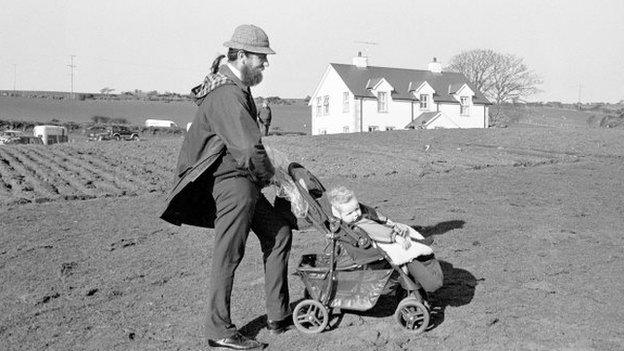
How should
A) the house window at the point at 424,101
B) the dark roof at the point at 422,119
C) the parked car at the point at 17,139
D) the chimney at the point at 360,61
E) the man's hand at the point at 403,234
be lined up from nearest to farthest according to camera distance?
1. the man's hand at the point at 403,234
2. the parked car at the point at 17,139
3. the dark roof at the point at 422,119
4. the house window at the point at 424,101
5. the chimney at the point at 360,61

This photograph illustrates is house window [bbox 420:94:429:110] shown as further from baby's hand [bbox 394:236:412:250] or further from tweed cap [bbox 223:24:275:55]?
tweed cap [bbox 223:24:275:55]

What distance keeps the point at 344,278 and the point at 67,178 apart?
13.7 m

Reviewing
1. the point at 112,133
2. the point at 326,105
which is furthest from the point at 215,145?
the point at 326,105

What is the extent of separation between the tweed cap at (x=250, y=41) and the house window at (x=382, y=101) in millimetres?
56214

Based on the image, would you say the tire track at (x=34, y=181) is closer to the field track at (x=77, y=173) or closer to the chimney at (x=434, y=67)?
the field track at (x=77, y=173)

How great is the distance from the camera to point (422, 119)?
200 ft

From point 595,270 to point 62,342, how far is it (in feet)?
15.5

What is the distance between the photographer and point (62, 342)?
537cm

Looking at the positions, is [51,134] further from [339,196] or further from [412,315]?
[412,315]

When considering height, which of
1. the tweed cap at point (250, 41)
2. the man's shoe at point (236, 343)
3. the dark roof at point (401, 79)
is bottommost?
the man's shoe at point (236, 343)

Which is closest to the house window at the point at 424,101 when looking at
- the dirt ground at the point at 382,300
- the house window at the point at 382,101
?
the house window at the point at 382,101

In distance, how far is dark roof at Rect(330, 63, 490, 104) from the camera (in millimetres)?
60844

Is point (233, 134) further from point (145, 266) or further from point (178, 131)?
point (178, 131)

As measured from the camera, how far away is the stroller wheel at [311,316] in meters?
5.30
